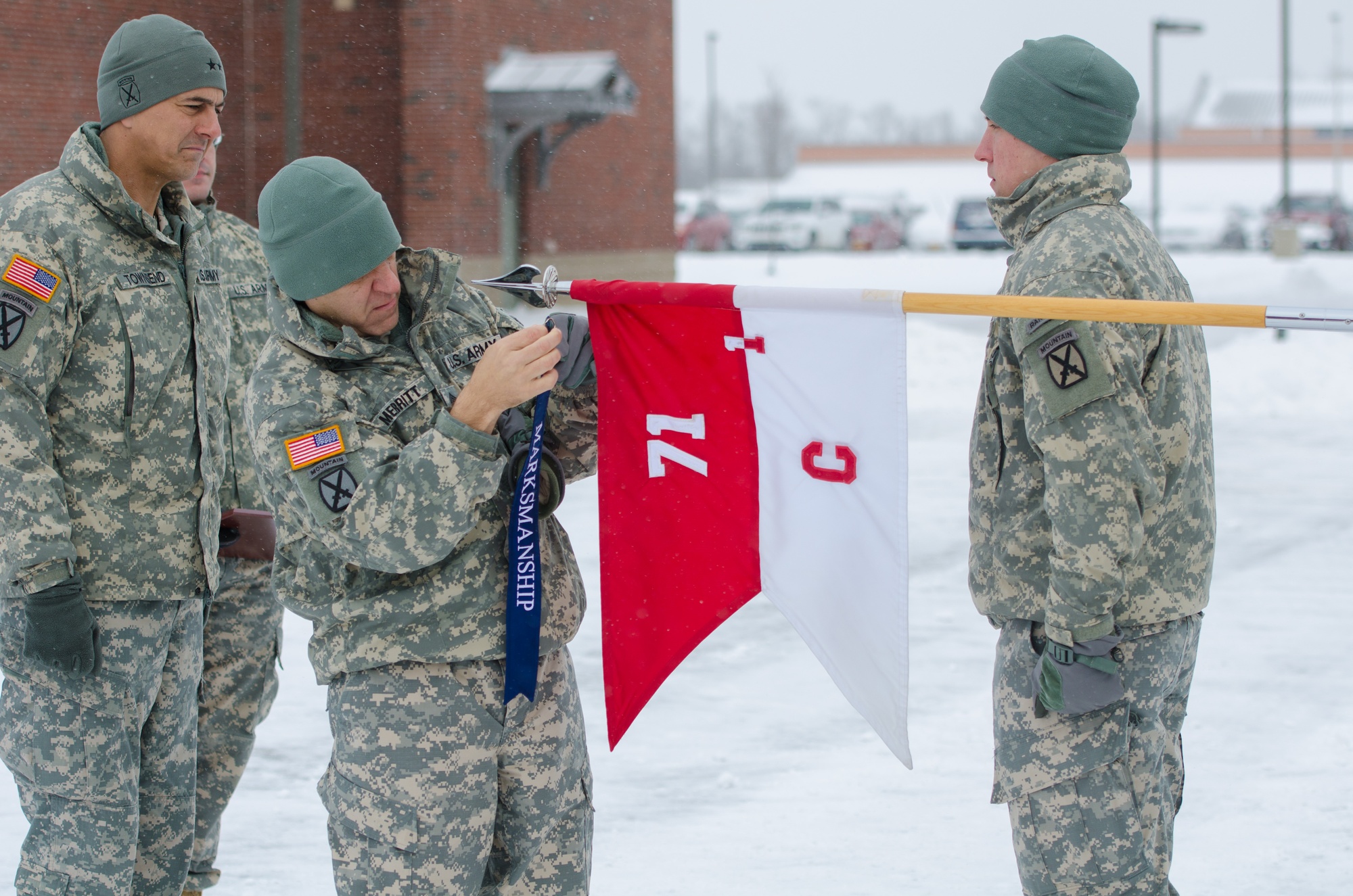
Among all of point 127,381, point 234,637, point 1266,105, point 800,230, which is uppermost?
point 1266,105

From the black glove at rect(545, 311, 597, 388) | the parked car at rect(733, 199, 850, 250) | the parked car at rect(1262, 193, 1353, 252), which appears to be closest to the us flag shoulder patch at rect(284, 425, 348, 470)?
the black glove at rect(545, 311, 597, 388)

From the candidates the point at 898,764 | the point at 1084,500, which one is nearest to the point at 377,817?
the point at 1084,500

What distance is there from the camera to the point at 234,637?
336 centimetres

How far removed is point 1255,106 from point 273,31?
73.3 meters

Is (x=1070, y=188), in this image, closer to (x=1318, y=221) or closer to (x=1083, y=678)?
(x=1083, y=678)

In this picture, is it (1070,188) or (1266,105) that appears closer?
(1070,188)

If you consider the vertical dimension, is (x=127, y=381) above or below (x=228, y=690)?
Result: above

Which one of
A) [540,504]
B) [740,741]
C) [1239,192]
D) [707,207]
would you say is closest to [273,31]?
[740,741]

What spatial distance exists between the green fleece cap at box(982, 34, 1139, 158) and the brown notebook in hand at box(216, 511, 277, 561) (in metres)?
2.05

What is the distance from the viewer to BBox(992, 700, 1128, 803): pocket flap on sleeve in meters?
2.32

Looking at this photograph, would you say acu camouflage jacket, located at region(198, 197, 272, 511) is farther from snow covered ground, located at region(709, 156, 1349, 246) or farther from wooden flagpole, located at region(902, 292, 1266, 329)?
snow covered ground, located at region(709, 156, 1349, 246)

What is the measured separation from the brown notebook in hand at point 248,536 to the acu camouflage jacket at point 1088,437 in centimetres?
181

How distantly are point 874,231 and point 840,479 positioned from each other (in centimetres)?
3116

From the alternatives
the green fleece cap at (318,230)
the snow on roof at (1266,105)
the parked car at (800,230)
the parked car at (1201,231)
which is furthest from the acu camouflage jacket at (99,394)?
the snow on roof at (1266,105)
